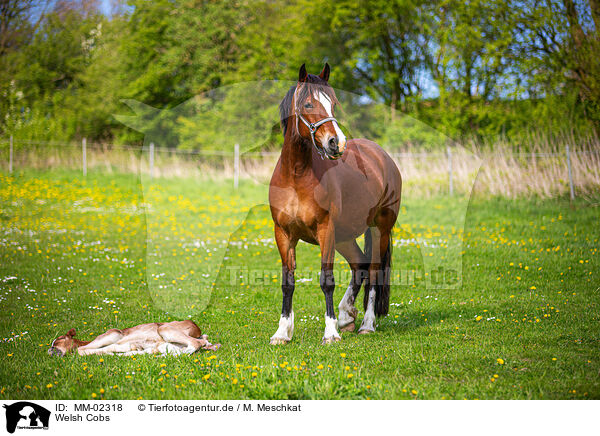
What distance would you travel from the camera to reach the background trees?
14.5 meters

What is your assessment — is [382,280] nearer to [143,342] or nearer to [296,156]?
[296,156]

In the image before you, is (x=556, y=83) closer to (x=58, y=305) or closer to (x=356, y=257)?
(x=356, y=257)

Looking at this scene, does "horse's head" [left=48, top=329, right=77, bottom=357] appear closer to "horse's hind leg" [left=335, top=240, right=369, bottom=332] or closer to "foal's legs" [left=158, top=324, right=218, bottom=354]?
"foal's legs" [left=158, top=324, right=218, bottom=354]

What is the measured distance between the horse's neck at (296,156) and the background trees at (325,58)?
833 centimetres

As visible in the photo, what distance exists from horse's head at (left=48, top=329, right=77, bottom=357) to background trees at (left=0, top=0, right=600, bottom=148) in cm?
903

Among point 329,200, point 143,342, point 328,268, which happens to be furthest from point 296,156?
point 143,342

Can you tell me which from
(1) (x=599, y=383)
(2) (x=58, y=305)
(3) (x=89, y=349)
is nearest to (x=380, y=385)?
(1) (x=599, y=383)

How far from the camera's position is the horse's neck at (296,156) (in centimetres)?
520

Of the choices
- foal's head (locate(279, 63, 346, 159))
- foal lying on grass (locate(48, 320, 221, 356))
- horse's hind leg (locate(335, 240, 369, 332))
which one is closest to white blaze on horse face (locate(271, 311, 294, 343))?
foal lying on grass (locate(48, 320, 221, 356))

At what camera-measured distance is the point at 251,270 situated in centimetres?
1000

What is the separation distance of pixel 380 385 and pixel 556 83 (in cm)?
1540

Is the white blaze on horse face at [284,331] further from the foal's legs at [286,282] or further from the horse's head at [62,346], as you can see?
the horse's head at [62,346]

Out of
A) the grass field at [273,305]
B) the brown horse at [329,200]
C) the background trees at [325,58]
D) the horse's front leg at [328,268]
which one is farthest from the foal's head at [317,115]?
the background trees at [325,58]
